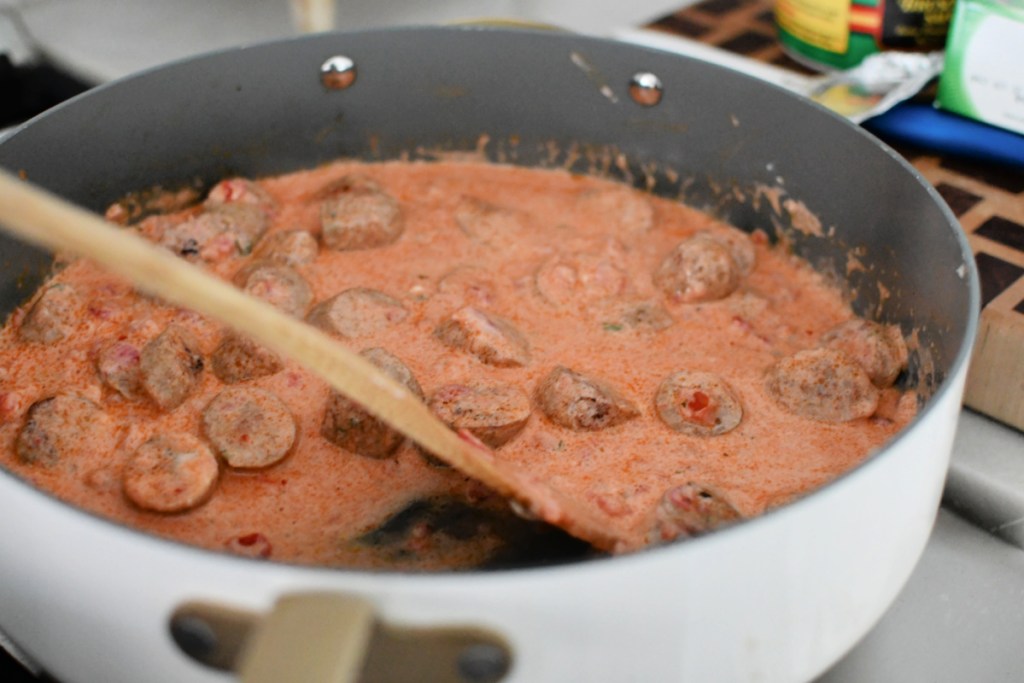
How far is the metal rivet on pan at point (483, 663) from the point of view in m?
0.70

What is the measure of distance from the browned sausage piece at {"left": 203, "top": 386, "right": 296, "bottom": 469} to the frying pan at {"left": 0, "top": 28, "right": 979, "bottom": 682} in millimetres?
310

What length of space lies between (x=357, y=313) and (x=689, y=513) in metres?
0.52

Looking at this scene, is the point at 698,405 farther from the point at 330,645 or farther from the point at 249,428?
the point at 330,645

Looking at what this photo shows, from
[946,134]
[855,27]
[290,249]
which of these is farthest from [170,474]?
[855,27]

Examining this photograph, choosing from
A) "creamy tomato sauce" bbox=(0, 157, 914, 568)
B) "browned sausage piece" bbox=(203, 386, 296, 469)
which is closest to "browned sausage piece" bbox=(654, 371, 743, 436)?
"creamy tomato sauce" bbox=(0, 157, 914, 568)

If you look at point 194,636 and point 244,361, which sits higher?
point 194,636

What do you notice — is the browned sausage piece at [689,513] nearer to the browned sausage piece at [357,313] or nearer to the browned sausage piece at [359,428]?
the browned sausage piece at [359,428]

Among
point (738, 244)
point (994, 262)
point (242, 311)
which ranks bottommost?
point (738, 244)

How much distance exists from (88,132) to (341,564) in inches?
28.3

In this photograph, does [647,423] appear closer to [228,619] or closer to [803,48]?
[228,619]

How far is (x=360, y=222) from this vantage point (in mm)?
1480

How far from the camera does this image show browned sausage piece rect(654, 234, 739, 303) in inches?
54.7

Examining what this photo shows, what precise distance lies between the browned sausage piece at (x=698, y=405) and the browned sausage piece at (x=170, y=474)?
51 centimetres

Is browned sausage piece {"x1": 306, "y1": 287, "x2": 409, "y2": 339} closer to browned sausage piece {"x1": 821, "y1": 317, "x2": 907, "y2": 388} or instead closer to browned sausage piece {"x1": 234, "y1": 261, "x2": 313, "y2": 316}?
browned sausage piece {"x1": 234, "y1": 261, "x2": 313, "y2": 316}
